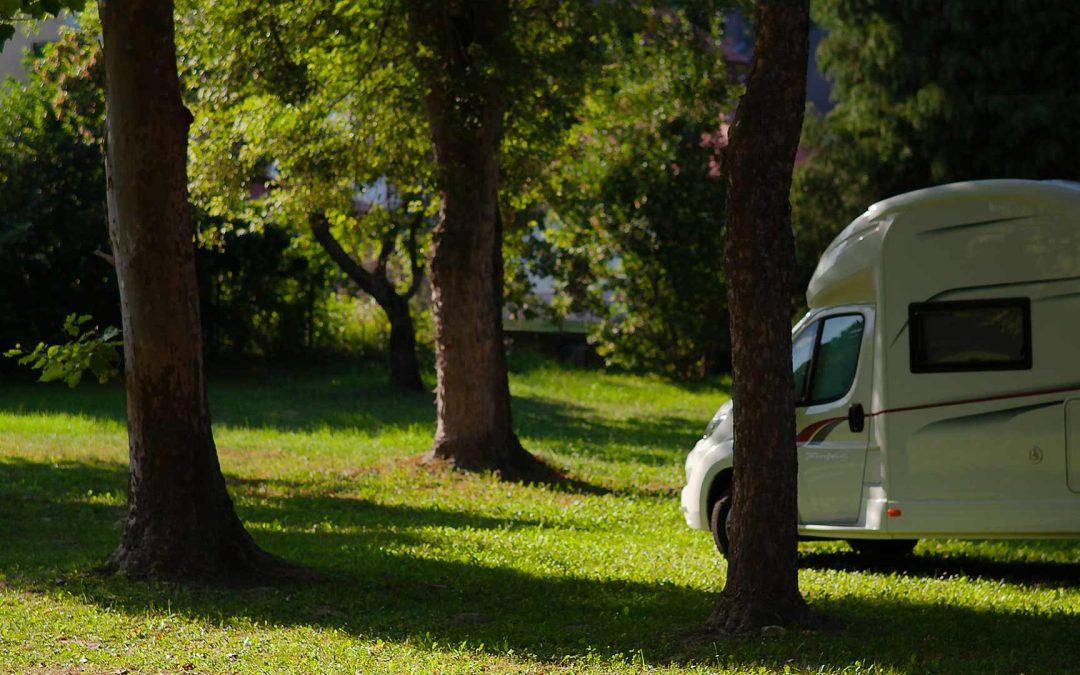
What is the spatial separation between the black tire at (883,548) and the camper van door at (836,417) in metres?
1.28

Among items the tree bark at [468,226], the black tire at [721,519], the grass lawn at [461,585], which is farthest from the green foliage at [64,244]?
the black tire at [721,519]

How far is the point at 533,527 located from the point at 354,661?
19.3ft

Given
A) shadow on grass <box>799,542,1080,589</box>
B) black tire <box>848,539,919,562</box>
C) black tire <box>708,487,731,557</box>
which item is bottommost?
shadow on grass <box>799,542,1080,589</box>

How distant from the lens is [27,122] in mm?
27375

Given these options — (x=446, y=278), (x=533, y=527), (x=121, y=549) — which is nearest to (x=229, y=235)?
(x=446, y=278)

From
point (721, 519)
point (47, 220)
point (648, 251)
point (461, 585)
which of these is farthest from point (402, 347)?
point (461, 585)

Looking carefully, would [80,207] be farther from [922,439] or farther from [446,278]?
[922,439]

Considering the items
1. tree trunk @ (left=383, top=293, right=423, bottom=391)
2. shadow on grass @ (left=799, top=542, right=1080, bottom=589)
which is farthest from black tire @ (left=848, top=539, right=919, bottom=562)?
tree trunk @ (left=383, top=293, right=423, bottom=391)

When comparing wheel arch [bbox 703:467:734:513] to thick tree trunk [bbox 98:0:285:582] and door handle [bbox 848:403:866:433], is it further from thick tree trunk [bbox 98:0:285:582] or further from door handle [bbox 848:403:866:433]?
thick tree trunk [bbox 98:0:285:582]

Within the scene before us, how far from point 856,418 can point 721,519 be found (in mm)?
1457

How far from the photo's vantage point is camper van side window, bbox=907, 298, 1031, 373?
1017 centimetres

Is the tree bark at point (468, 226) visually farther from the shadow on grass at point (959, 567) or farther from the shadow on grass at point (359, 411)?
the shadow on grass at point (959, 567)

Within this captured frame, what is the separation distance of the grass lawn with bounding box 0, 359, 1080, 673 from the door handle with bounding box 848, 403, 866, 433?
110cm

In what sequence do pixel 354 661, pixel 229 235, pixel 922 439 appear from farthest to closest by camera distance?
pixel 229 235 < pixel 922 439 < pixel 354 661
